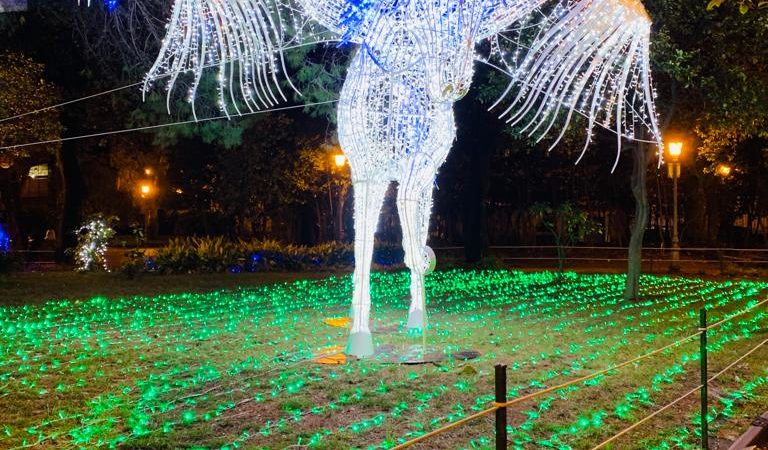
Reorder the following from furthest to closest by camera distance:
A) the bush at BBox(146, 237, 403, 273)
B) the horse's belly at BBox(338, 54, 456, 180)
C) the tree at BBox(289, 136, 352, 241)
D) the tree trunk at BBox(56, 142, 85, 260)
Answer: the tree at BBox(289, 136, 352, 241) → the tree trunk at BBox(56, 142, 85, 260) → the bush at BBox(146, 237, 403, 273) → the horse's belly at BBox(338, 54, 456, 180)

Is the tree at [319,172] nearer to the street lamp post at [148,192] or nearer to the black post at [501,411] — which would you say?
the street lamp post at [148,192]

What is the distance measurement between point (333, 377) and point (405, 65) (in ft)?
9.84

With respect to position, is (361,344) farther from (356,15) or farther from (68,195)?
(68,195)

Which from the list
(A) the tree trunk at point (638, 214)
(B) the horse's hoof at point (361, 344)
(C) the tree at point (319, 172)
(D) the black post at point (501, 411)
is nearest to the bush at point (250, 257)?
(C) the tree at point (319, 172)

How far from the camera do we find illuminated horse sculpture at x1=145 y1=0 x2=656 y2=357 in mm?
4840

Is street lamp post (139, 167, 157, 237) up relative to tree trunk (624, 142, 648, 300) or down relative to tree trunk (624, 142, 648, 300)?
up

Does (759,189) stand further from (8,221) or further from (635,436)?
(8,221)

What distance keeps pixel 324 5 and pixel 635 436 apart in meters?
4.36

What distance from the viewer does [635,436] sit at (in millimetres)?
4637

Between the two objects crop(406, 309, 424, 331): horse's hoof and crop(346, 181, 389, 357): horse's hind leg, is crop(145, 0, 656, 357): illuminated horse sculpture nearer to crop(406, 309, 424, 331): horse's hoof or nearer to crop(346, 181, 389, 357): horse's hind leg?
crop(346, 181, 389, 357): horse's hind leg

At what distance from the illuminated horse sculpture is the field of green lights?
1101mm

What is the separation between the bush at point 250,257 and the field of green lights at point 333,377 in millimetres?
5471

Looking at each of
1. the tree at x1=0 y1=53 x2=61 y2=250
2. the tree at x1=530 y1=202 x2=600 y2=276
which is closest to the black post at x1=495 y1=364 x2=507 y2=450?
the tree at x1=530 y1=202 x2=600 y2=276

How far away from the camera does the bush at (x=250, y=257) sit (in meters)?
16.7
